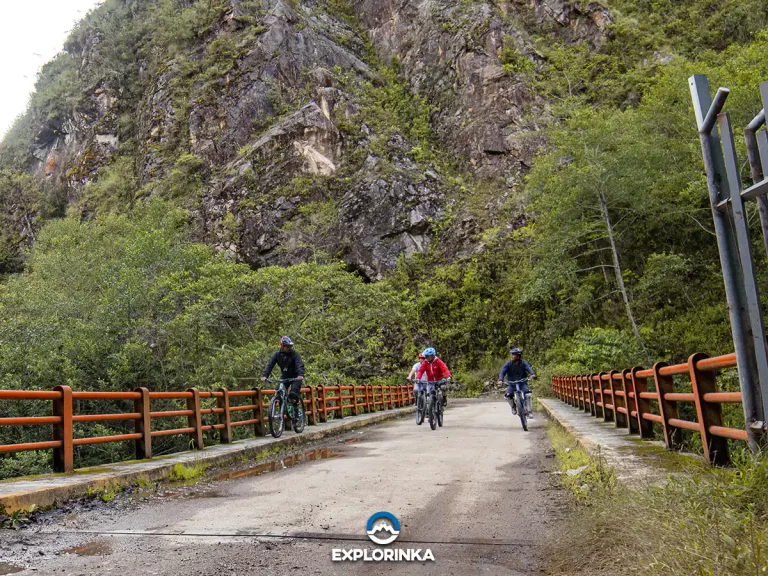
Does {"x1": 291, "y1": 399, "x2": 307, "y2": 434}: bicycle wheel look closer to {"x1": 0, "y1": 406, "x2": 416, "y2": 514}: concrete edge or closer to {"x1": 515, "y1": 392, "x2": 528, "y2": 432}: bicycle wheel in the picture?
{"x1": 0, "y1": 406, "x2": 416, "y2": 514}: concrete edge

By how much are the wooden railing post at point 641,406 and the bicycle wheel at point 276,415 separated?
23.0 feet

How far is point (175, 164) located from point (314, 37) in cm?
1746

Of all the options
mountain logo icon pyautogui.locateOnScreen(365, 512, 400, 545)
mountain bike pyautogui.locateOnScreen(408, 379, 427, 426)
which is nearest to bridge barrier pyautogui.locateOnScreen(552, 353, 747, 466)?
mountain logo icon pyautogui.locateOnScreen(365, 512, 400, 545)

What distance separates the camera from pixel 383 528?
14.6 feet

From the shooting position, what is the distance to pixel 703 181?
24.5 metres

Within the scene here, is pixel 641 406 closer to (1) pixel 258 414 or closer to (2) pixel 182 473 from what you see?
(2) pixel 182 473

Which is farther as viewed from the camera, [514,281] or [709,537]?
[514,281]

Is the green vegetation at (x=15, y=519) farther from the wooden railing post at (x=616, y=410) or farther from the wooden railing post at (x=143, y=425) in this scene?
the wooden railing post at (x=616, y=410)

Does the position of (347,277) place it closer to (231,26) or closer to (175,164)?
(175,164)

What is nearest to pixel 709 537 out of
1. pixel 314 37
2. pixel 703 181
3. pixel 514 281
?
pixel 703 181

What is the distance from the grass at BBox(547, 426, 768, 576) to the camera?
2.40m

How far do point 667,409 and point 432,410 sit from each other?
8438 mm

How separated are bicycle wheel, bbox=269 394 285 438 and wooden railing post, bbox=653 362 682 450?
7.71 meters

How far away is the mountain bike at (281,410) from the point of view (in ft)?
40.4
